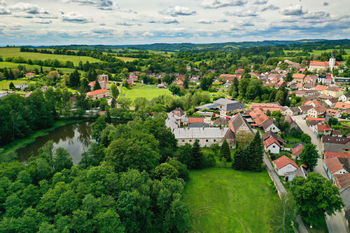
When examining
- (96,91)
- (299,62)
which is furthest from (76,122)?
(299,62)

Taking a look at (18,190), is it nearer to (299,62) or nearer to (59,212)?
(59,212)

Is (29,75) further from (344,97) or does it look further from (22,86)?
(344,97)

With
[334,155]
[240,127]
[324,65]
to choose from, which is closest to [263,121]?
[240,127]

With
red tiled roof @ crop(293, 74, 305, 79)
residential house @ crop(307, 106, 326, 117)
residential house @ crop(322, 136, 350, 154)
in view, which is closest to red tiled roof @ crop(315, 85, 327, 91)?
red tiled roof @ crop(293, 74, 305, 79)

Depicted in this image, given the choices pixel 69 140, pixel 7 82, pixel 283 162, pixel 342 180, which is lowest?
pixel 69 140

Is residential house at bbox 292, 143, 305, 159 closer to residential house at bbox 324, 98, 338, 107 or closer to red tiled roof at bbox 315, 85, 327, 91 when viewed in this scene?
residential house at bbox 324, 98, 338, 107

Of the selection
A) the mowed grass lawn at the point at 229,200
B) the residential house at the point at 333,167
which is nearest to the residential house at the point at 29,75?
the mowed grass lawn at the point at 229,200

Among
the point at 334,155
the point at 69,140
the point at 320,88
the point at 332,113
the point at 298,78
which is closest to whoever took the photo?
the point at 334,155

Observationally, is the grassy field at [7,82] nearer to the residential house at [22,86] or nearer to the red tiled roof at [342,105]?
the residential house at [22,86]
